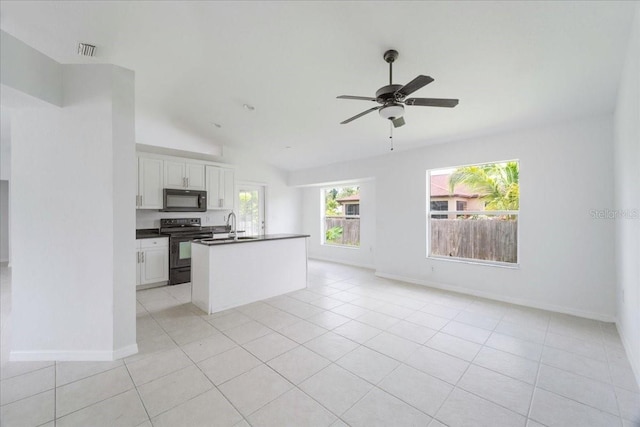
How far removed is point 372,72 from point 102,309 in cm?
351

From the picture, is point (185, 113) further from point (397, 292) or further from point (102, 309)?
point (397, 292)

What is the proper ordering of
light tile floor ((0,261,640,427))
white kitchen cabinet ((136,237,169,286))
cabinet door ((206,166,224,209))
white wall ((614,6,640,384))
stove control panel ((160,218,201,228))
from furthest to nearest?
cabinet door ((206,166,224,209))
stove control panel ((160,218,201,228))
white kitchen cabinet ((136,237,169,286))
white wall ((614,6,640,384))
light tile floor ((0,261,640,427))

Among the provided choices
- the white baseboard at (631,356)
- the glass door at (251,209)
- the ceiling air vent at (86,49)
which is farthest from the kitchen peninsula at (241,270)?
the white baseboard at (631,356)

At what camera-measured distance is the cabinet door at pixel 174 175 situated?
5.00m

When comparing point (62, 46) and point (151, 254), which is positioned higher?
point (62, 46)

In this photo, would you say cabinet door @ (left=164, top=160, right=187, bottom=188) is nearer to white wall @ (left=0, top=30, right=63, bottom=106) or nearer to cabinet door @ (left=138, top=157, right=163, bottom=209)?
cabinet door @ (left=138, top=157, right=163, bottom=209)

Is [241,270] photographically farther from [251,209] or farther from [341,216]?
[341,216]

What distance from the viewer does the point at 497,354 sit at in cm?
244

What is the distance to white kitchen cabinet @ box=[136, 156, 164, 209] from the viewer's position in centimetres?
466

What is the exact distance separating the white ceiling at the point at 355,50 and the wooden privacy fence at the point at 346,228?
125 inches

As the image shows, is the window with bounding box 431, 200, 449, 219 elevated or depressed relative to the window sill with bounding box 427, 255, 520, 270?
elevated

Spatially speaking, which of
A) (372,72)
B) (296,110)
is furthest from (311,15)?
(296,110)

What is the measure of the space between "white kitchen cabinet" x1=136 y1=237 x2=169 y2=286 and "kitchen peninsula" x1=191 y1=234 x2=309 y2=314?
1.29m

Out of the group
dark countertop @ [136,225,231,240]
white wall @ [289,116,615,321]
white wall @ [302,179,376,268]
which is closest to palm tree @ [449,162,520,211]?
white wall @ [289,116,615,321]
